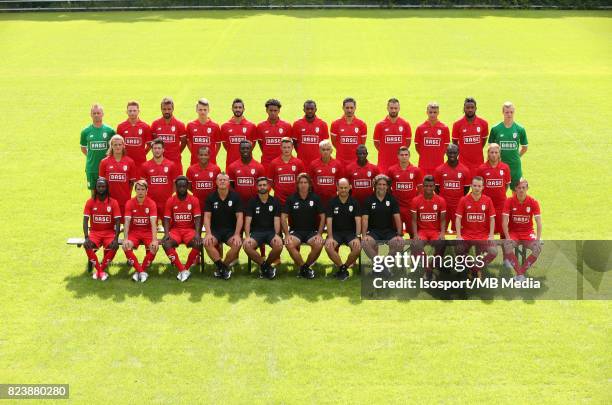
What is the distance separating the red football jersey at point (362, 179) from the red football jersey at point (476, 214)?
1.52 meters

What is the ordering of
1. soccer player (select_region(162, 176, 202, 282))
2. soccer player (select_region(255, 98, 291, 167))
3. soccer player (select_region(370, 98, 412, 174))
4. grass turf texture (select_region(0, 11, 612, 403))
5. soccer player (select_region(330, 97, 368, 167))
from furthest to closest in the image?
soccer player (select_region(370, 98, 412, 174)), soccer player (select_region(330, 97, 368, 167)), soccer player (select_region(255, 98, 291, 167)), soccer player (select_region(162, 176, 202, 282)), grass turf texture (select_region(0, 11, 612, 403))

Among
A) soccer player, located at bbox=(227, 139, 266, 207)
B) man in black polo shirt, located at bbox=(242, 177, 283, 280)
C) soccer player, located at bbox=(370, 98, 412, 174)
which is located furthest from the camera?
soccer player, located at bbox=(370, 98, 412, 174)

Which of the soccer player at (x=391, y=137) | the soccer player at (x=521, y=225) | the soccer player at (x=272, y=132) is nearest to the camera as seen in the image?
the soccer player at (x=521, y=225)

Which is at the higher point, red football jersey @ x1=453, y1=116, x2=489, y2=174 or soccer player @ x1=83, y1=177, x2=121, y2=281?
red football jersey @ x1=453, y1=116, x2=489, y2=174

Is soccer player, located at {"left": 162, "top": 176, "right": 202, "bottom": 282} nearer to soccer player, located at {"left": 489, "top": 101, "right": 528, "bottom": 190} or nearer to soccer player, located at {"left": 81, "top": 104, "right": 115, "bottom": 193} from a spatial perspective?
soccer player, located at {"left": 81, "top": 104, "right": 115, "bottom": 193}

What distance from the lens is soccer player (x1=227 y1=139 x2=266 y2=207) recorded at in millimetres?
14242

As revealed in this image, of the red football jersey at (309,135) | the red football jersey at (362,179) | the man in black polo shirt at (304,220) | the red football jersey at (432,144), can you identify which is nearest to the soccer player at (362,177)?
the red football jersey at (362,179)

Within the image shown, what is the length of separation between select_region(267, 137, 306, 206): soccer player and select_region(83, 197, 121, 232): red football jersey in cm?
262

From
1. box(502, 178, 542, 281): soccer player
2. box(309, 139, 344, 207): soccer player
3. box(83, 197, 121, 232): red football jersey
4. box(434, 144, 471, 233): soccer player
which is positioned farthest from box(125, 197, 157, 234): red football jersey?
box(502, 178, 542, 281): soccer player

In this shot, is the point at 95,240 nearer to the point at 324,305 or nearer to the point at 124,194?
the point at 124,194

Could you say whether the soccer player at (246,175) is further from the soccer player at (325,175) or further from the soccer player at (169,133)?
the soccer player at (169,133)

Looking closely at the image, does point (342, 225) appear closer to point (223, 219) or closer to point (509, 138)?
point (223, 219)

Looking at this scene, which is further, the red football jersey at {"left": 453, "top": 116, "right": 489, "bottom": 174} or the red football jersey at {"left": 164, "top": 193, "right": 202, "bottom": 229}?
the red football jersey at {"left": 453, "top": 116, "right": 489, "bottom": 174}

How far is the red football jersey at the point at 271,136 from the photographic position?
49.5 ft
